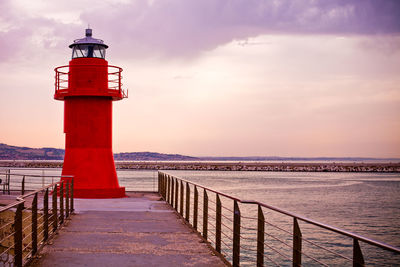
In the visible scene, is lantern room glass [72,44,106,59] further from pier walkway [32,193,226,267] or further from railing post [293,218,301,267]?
railing post [293,218,301,267]

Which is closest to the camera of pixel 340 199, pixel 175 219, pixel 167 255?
pixel 167 255

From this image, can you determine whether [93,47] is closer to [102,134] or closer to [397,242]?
[102,134]

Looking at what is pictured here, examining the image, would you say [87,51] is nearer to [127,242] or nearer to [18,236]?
[127,242]

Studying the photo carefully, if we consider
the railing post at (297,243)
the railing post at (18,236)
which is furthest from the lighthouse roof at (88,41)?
the railing post at (297,243)

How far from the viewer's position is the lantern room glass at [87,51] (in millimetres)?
13211

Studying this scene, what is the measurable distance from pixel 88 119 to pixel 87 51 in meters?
2.04

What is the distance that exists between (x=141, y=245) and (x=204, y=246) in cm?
90

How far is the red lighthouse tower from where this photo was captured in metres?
12.9

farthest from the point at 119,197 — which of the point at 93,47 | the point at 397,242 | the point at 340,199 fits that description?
the point at 340,199

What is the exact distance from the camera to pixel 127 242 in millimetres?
6578

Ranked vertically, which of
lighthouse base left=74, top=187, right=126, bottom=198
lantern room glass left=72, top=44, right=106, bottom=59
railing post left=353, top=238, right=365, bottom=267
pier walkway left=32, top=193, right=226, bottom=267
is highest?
lantern room glass left=72, top=44, right=106, bottom=59

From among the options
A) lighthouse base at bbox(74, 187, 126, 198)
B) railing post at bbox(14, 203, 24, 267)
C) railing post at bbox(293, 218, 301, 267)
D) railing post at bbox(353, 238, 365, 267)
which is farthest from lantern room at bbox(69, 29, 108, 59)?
railing post at bbox(353, 238, 365, 267)

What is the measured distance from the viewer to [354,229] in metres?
19.0

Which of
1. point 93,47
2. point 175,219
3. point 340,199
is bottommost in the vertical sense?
point 340,199
